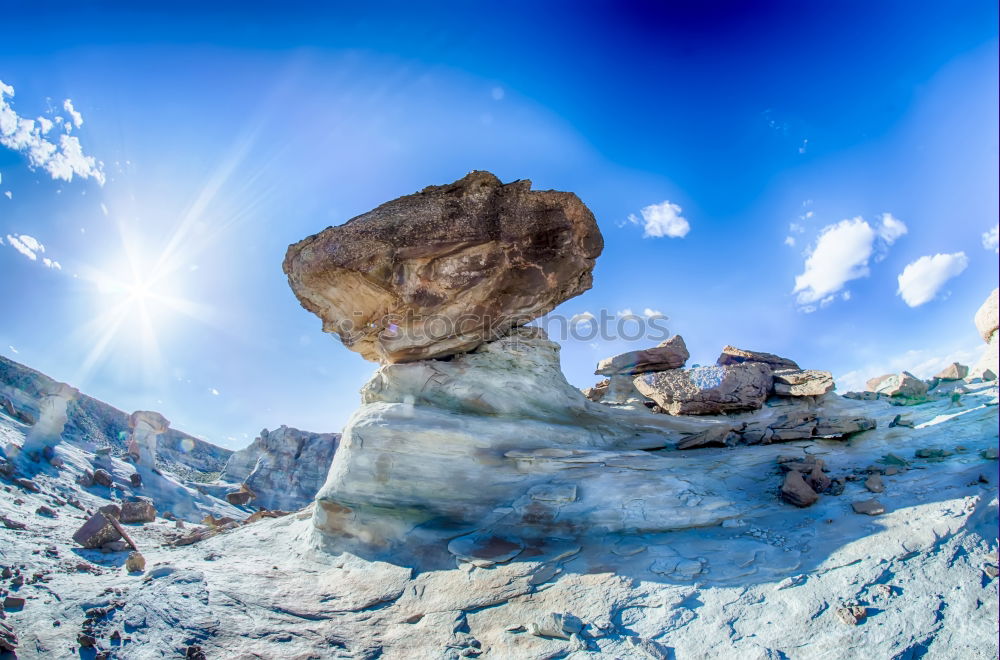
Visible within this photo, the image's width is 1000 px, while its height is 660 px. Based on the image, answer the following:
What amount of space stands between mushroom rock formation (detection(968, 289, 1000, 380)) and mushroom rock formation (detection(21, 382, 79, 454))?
34.8 m

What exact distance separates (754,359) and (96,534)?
19.9m

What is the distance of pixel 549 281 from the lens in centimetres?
1304

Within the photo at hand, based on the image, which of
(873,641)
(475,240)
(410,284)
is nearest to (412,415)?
(410,284)

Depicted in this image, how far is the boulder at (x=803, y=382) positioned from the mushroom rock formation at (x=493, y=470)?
465 cm

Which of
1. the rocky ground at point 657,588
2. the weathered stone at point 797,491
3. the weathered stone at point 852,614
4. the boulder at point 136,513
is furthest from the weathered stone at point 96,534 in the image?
the weathered stone at point 797,491

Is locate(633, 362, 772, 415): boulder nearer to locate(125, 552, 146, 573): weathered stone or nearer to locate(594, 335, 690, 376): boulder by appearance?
locate(594, 335, 690, 376): boulder

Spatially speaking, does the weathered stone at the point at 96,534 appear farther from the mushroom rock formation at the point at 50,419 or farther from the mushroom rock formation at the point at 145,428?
the mushroom rock formation at the point at 145,428

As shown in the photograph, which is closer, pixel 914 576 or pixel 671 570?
pixel 914 576

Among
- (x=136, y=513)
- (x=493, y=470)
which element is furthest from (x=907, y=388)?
(x=136, y=513)

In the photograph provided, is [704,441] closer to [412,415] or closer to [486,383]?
[486,383]

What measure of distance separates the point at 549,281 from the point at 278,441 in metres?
32.3

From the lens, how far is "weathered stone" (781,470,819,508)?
8023mm

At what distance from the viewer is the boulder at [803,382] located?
521 inches

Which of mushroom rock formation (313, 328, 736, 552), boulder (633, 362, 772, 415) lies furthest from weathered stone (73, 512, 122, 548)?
boulder (633, 362, 772, 415)
